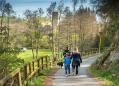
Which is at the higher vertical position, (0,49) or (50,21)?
(50,21)

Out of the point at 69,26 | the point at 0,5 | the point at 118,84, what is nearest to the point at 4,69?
the point at 0,5

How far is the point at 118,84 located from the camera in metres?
6.15

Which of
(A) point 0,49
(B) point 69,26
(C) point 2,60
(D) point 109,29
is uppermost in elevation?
(B) point 69,26

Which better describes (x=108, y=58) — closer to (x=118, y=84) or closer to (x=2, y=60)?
(x=118, y=84)

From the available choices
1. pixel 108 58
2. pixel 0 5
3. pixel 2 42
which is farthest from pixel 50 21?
pixel 108 58

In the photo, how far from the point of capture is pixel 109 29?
11.0 meters

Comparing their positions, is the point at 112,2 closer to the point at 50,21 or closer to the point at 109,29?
the point at 109,29

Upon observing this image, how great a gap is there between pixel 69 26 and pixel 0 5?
1419 centimetres

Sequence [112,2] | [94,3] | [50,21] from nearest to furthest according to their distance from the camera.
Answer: [94,3], [112,2], [50,21]

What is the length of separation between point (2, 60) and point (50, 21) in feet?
40.4

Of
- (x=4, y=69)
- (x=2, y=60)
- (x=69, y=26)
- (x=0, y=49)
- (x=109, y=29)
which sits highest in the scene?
(x=69, y=26)

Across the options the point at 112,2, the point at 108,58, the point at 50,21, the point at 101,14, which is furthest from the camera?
the point at 50,21

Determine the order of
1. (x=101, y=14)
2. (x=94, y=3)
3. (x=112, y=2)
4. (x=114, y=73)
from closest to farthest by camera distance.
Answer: (x=94, y=3) < (x=112, y=2) < (x=101, y=14) < (x=114, y=73)

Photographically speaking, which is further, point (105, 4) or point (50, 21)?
point (50, 21)
